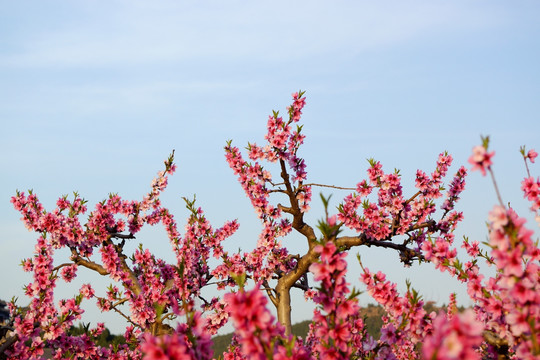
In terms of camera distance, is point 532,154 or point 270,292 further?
point 270,292

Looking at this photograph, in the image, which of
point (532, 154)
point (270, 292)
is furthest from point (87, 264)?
point (532, 154)

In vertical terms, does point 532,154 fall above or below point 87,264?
below

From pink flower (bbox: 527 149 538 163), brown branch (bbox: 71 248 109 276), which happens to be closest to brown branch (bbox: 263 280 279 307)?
brown branch (bbox: 71 248 109 276)

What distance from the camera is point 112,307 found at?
11.8 meters

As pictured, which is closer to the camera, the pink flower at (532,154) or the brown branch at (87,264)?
the pink flower at (532,154)

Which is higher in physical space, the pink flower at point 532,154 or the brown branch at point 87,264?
the brown branch at point 87,264

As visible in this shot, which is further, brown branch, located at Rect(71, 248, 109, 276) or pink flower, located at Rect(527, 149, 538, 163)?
brown branch, located at Rect(71, 248, 109, 276)

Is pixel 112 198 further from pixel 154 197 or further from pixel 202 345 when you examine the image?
pixel 202 345

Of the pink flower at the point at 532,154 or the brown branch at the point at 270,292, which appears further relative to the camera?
the brown branch at the point at 270,292

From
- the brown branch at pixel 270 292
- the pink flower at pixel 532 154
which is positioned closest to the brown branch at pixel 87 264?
the brown branch at pixel 270 292

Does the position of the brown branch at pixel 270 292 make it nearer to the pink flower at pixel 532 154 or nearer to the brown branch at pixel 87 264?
the brown branch at pixel 87 264

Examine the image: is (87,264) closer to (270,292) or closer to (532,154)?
(270,292)

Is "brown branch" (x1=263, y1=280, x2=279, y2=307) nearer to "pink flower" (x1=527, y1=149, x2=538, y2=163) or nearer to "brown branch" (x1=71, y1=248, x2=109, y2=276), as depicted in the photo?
"brown branch" (x1=71, y1=248, x2=109, y2=276)

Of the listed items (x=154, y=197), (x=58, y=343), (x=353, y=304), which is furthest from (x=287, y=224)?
(x=353, y=304)
